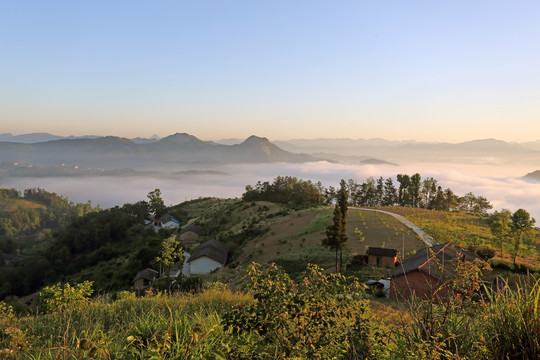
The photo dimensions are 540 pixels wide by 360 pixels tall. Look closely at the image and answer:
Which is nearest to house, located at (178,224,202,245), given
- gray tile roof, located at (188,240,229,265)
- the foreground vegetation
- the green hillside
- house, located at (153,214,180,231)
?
the green hillside

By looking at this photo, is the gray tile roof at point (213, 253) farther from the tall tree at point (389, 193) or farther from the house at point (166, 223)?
the tall tree at point (389, 193)

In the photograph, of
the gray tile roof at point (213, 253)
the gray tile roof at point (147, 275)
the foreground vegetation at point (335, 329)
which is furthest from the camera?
the gray tile roof at point (147, 275)

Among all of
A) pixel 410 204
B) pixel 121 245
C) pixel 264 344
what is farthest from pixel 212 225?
pixel 264 344

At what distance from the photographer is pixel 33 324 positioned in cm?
745

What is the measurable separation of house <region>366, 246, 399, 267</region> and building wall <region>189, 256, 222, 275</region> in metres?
21.7

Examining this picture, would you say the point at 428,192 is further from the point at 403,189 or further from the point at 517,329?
the point at 517,329

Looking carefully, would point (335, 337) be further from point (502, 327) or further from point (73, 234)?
point (73, 234)

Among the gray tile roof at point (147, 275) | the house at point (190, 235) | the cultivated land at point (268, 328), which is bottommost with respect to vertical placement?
the gray tile roof at point (147, 275)

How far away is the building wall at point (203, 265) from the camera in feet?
144

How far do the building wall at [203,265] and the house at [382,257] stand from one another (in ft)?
71.3

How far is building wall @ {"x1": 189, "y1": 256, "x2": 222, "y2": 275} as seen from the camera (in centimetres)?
4375

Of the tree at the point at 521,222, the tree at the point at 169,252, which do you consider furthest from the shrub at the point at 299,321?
the tree at the point at 521,222

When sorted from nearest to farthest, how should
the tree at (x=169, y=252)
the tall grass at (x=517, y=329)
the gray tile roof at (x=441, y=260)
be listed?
1. the tall grass at (x=517, y=329)
2. the gray tile roof at (x=441, y=260)
3. the tree at (x=169, y=252)

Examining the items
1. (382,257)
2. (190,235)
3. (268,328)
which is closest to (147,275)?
(190,235)
